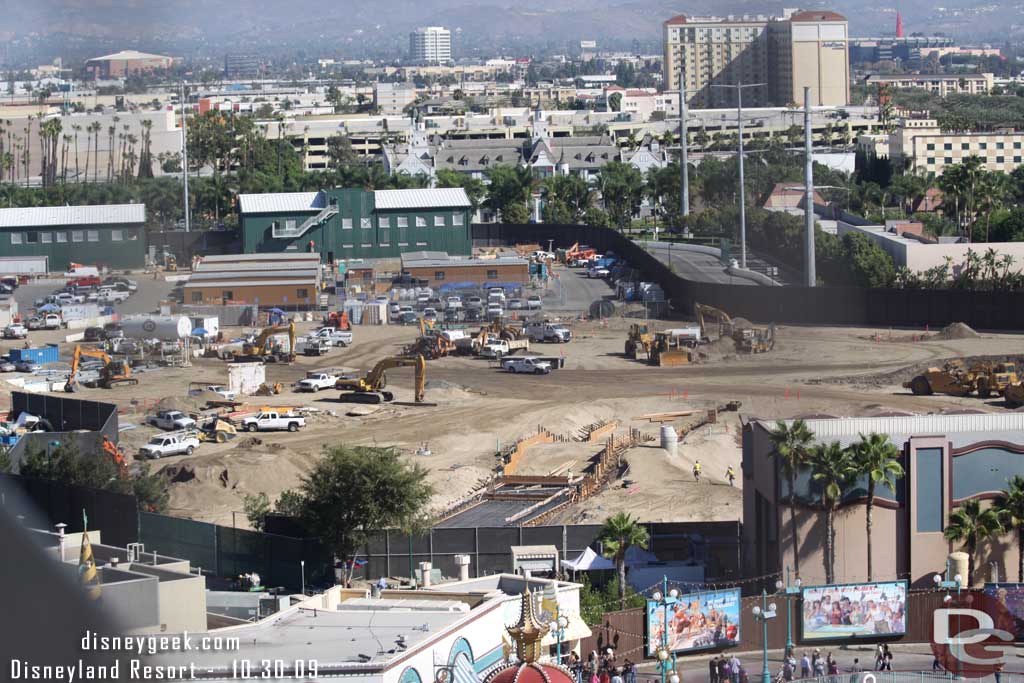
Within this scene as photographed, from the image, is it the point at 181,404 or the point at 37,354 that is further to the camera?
the point at 37,354

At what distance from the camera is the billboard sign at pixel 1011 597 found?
1236 cm

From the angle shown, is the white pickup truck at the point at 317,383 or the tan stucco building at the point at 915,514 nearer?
the tan stucco building at the point at 915,514

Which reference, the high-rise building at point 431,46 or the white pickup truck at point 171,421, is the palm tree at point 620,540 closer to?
the white pickup truck at point 171,421

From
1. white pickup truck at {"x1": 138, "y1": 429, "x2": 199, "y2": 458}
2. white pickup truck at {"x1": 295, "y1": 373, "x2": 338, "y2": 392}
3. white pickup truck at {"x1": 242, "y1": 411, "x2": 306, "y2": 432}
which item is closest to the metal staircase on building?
white pickup truck at {"x1": 295, "y1": 373, "x2": 338, "y2": 392}

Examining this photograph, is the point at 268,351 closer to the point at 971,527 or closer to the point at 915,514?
the point at 915,514

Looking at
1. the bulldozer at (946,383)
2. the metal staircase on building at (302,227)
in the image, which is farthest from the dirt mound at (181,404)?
the metal staircase on building at (302,227)

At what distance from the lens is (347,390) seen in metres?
27.2

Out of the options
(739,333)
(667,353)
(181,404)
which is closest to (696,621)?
(181,404)

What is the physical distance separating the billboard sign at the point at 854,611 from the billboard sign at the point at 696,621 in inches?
25.2

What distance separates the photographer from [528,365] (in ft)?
95.2

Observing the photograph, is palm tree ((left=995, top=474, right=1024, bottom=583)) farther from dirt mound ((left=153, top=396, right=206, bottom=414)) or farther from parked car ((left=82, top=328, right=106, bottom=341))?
parked car ((left=82, top=328, right=106, bottom=341))

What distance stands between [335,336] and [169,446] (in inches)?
426

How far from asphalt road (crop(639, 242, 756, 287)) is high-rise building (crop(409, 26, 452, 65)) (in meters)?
77.8

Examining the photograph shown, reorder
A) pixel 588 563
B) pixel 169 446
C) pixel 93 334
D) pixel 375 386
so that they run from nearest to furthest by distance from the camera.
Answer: pixel 588 563 < pixel 169 446 < pixel 375 386 < pixel 93 334
